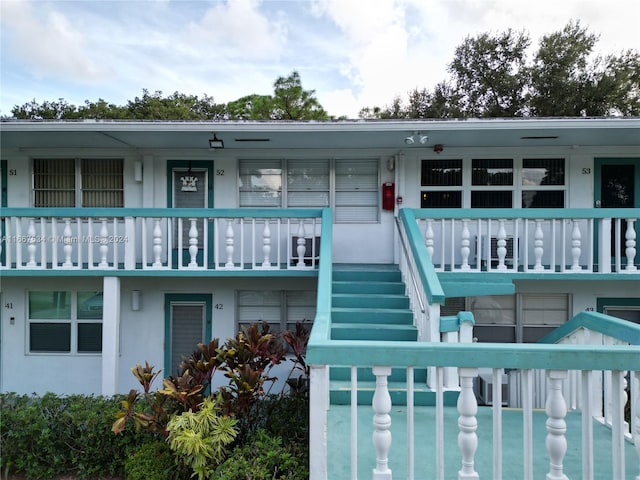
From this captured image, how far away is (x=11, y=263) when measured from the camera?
7180 mm

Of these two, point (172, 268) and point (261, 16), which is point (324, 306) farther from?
point (261, 16)

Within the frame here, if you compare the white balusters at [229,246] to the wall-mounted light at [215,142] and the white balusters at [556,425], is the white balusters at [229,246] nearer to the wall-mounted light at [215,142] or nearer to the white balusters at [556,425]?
the wall-mounted light at [215,142]

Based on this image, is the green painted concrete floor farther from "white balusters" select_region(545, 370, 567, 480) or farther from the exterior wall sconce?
the exterior wall sconce

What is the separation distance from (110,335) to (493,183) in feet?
23.3

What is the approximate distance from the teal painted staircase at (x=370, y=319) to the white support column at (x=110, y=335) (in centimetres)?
354

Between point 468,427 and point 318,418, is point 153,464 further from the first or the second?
point 468,427

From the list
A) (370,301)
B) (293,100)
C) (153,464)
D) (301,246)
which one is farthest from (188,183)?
(293,100)

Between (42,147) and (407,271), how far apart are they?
7.02 m

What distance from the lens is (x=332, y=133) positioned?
22.2 feet

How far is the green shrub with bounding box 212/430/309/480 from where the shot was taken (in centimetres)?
364

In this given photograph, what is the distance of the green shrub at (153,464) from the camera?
432cm

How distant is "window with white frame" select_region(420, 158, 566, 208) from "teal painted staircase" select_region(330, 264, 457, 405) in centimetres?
193

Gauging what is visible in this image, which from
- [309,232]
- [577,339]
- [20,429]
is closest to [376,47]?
[309,232]

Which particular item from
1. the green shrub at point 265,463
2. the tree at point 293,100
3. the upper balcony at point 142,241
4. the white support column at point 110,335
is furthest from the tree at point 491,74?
the green shrub at point 265,463
